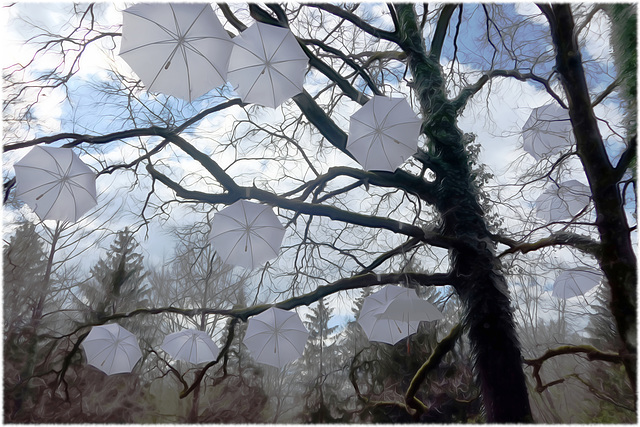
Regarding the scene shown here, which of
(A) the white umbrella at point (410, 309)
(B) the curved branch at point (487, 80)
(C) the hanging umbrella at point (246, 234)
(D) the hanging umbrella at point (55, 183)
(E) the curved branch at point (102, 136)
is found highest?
(B) the curved branch at point (487, 80)

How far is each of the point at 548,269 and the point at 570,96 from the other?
252cm

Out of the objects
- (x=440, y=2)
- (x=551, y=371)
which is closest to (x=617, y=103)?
(x=440, y=2)

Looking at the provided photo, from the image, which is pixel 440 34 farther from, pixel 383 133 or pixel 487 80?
pixel 383 133

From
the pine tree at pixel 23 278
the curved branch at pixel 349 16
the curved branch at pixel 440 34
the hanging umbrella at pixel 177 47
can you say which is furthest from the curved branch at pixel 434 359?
the pine tree at pixel 23 278

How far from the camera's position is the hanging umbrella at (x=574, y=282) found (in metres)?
5.36

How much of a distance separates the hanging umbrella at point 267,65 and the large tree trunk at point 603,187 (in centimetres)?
282

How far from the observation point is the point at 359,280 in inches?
217

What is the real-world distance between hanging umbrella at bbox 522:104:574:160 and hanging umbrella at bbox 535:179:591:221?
553 millimetres

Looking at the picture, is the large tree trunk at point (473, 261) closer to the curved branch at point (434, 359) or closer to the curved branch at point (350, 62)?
the curved branch at point (434, 359)

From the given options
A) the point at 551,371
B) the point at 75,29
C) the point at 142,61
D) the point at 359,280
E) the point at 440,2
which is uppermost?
the point at 440,2

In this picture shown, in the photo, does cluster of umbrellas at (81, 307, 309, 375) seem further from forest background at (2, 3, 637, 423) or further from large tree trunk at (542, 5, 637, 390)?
large tree trunk at (542, 5, 637, 390)

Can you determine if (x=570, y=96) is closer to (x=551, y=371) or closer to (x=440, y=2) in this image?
(x=440, y=2)

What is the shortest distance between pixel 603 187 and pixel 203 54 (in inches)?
176

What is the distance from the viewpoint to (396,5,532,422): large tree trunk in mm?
4770
